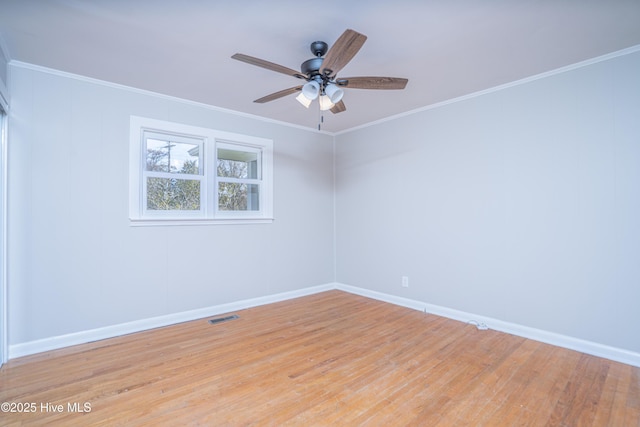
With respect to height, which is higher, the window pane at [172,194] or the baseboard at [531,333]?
the window pane at [172,194]

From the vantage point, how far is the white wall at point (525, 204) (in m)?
2.54

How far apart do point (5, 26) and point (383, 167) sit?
3.90 m

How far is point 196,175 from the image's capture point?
3682 millimetres

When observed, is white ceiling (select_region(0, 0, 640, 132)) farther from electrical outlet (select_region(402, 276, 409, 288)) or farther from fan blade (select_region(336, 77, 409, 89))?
electrical outlet (select_region(402, 276, 409, 288))

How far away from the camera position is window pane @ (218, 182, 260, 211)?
3917mm

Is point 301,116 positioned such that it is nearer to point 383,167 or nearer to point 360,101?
point 360,101

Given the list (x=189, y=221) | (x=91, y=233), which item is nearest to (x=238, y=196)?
(x=189, y=221)

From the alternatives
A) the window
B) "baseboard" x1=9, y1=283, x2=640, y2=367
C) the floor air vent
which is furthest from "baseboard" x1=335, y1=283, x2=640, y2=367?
the window

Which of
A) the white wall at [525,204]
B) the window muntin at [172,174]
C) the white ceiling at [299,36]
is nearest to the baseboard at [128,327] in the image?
the window muntin at [172,174]

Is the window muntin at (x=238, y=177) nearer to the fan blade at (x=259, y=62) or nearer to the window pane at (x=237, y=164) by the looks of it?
the window pane at (x=237, y=164)

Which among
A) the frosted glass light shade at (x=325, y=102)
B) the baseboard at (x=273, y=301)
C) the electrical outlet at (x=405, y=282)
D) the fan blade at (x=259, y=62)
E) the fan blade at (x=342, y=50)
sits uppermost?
the fan blade at (x=259, y=62)

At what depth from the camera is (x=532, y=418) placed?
1.83 m

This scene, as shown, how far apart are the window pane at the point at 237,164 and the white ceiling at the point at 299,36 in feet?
3.16

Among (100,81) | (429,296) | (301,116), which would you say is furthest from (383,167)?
(100,81)
